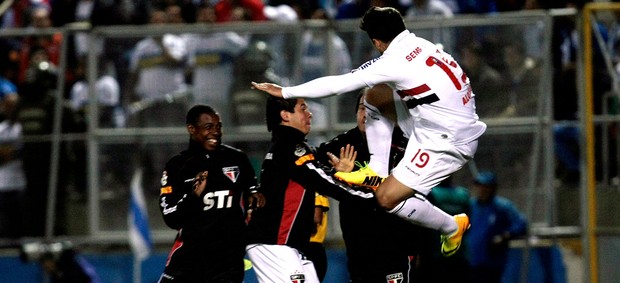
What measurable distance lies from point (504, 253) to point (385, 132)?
3952mm

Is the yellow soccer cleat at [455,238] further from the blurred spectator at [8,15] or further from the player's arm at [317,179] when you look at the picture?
the blurred spectator at [8,15]

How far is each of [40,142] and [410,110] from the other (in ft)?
19.0

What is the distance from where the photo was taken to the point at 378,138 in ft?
31.8

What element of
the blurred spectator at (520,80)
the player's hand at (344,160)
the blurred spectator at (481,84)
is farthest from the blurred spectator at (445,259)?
the player's hand at (344,160)

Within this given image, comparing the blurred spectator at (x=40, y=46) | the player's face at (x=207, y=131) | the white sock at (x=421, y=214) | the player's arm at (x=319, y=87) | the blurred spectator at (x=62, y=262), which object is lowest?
the blurred spectator at (x=62, y=262)

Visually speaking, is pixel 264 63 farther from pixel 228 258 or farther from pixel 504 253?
pixel 228 258

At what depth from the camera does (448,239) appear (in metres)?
9.94

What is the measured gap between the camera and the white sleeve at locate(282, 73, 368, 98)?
29.8 ft

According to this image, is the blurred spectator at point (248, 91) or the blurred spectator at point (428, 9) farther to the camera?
the blurred spectator at point (428, 9)

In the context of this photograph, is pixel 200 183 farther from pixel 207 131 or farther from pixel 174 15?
pixel 174 15

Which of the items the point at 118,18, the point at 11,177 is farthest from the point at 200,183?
the point at 118,18

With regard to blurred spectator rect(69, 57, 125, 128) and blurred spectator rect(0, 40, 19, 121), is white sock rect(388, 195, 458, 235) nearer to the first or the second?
blurred spectator rect(69, 57, 125, 128)

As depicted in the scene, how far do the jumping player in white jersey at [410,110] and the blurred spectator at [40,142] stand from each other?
17.0 feet

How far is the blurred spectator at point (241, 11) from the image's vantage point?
47.7ft
